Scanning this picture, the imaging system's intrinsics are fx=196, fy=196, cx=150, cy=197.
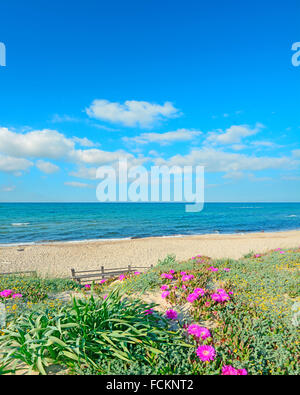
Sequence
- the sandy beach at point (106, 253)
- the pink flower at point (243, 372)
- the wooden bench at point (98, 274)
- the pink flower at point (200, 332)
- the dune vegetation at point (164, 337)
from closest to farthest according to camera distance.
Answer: the pink flower at point (243, 372) → the dune vegetation at point (164, 337) → the pink flower at point (200, 332) → the wooden bench at point (98, 274) → the sandy beach at point (106, 253)

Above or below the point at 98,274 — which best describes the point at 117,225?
below

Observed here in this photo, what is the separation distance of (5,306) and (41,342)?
268 cm

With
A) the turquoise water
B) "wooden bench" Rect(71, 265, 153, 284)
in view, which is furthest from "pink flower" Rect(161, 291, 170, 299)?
the turquoise water

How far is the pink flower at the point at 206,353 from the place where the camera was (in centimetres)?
271

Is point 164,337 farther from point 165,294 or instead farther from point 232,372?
point 165,294

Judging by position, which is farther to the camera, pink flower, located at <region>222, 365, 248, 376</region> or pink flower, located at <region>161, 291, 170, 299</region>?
pink flower, located at <region>161, 291, 170, 299</region>

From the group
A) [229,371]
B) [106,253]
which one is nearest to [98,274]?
[229,371]

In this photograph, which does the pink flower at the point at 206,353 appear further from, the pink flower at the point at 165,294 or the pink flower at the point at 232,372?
the pink flower at the point at 165,294

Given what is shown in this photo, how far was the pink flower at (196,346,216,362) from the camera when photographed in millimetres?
2712

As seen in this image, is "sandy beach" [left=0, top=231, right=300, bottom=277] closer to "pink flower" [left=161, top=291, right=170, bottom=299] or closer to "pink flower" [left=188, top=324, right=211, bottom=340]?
"pink flower" [left=161, top=291, right=170, bottom=299]

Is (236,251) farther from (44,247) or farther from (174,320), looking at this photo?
(44,247)

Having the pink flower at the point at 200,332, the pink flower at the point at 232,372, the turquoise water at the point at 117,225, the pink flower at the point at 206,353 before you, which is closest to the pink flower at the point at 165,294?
the pink flower at the point at 200,332

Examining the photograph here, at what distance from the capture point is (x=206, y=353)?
2.77 m
